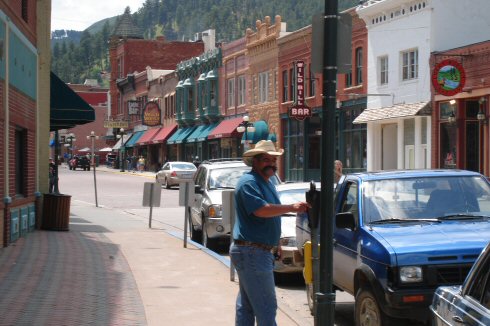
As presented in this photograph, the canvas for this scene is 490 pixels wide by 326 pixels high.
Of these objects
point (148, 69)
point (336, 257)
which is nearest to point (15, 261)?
point (336, 257)

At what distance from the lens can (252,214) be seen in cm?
691

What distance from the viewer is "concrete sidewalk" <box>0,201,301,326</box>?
9.30m

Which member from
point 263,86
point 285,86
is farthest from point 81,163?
point 285,86

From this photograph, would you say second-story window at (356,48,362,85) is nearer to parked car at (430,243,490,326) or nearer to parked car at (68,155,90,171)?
parked car at (430,243,490,326)

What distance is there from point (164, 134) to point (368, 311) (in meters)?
63.3

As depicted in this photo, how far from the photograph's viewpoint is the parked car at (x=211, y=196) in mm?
16562

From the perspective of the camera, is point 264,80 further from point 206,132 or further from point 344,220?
point 344,220

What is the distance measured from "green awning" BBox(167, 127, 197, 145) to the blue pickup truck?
54891mm

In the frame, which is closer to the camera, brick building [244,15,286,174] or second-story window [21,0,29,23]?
second-story window [21,0,29,23]

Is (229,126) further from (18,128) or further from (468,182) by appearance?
(468,182)

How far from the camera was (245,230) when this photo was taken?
22.9 ft

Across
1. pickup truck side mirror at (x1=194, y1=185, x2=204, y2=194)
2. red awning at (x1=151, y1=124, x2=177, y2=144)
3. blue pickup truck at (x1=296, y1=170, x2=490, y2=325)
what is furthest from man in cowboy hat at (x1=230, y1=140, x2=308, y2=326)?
red awning at (x1=151, y1=124, x2=177, y2=144)

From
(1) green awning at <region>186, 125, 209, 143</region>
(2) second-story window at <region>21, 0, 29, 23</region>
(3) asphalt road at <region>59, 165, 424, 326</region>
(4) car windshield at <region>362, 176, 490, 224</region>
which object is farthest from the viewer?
A: (1) green awning at <region>186, 125, 209, 143</region>

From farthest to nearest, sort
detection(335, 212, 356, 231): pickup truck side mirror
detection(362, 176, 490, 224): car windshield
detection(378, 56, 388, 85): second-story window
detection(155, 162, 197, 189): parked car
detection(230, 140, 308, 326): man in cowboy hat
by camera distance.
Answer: detection(155, 162, 197, 189): parked car
detection(378, 56, 388, 85): second-story window
detection(362, 176, 490, 224): car windshield
detection(335, 212, 356, 231): pickup truck side mirror
detection(230, 140, 308, 326): man in cowboy hat
